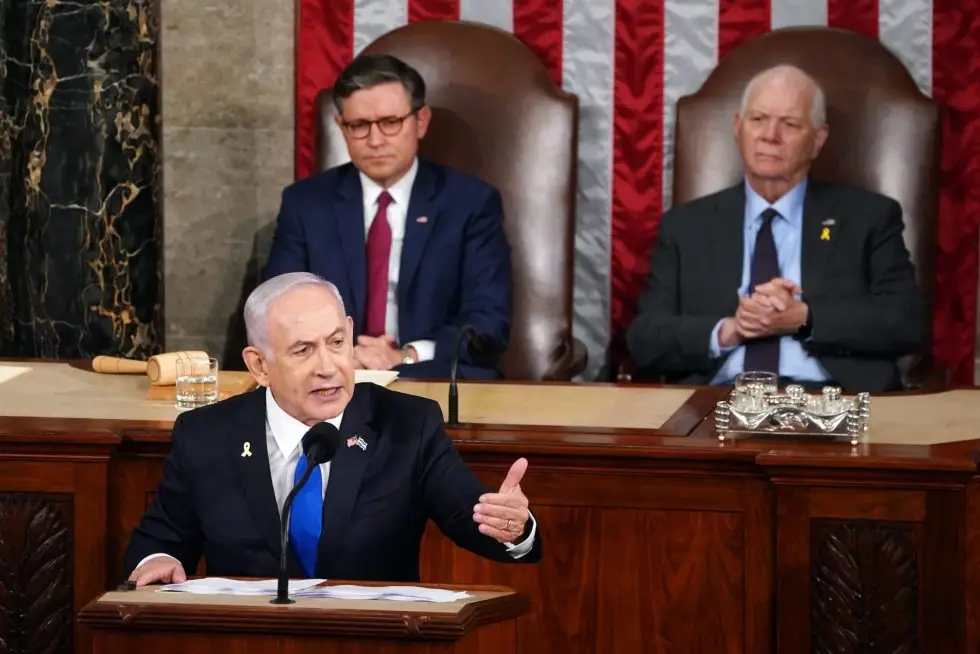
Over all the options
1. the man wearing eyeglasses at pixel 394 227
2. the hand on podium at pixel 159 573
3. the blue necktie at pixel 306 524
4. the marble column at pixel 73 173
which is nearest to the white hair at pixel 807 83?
the man wearing eyeglasses at pixel 394 227

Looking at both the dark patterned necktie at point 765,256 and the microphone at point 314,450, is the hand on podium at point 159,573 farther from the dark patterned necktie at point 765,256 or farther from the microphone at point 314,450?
the dark patterned necktie at point 765,256

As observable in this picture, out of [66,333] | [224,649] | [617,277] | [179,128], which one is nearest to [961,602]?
[224,649]

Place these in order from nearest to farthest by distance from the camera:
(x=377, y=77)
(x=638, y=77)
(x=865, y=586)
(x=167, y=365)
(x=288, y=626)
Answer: (x=288, y=626) → (x=865, y=586) → (x=167, y=365) → (x=377, y=77) → (x=638, y=77)

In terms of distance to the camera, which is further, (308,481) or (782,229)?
(782,229)

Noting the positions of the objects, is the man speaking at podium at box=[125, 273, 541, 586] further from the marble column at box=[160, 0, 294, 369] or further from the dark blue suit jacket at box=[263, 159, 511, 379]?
the marble column at box=[160, 0, 294, 369]

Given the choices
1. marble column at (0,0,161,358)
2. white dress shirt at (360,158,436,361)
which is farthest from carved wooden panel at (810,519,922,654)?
marble column at (0,0,161,358)

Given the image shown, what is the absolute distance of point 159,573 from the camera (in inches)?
114

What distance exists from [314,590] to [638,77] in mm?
3678

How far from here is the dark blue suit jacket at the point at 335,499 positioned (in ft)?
10.0

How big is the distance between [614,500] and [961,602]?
699mm

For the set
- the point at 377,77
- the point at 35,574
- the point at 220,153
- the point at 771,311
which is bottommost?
the point at 35,574

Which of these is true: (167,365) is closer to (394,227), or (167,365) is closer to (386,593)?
(394,227)

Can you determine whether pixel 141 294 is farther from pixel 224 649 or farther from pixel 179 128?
pixel 224 649

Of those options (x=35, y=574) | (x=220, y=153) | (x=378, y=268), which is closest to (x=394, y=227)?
(x=378, y=268)
